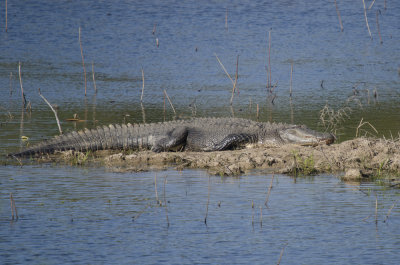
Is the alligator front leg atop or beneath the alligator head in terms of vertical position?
beneath

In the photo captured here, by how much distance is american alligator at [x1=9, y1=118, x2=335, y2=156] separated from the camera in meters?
11.9

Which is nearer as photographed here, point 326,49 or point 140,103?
point 140,103

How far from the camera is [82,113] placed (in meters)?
15.5

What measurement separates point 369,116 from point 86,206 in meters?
8.60

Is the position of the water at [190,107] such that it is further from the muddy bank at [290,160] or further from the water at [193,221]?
the muddy bank at [290,160]

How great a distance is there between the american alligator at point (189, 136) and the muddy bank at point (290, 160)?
625mm

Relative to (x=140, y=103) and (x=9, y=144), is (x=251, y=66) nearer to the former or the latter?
(x=140, y=103)

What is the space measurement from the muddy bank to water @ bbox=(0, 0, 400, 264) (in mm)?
406

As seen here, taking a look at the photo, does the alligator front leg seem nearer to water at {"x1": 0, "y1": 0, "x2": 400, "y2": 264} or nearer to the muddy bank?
the muddy bank

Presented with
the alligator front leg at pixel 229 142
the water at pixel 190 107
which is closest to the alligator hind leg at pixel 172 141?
the alligator front leg at pixel 229 142

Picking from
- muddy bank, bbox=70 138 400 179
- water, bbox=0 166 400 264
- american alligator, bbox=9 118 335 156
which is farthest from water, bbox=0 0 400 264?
american alligator, bbox=9 118 335 156

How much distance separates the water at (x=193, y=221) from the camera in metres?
6.39

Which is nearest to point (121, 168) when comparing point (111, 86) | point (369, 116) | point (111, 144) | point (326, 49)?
point (111, 144)

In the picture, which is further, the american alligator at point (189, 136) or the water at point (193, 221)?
the american alligator at point (189, 136)
